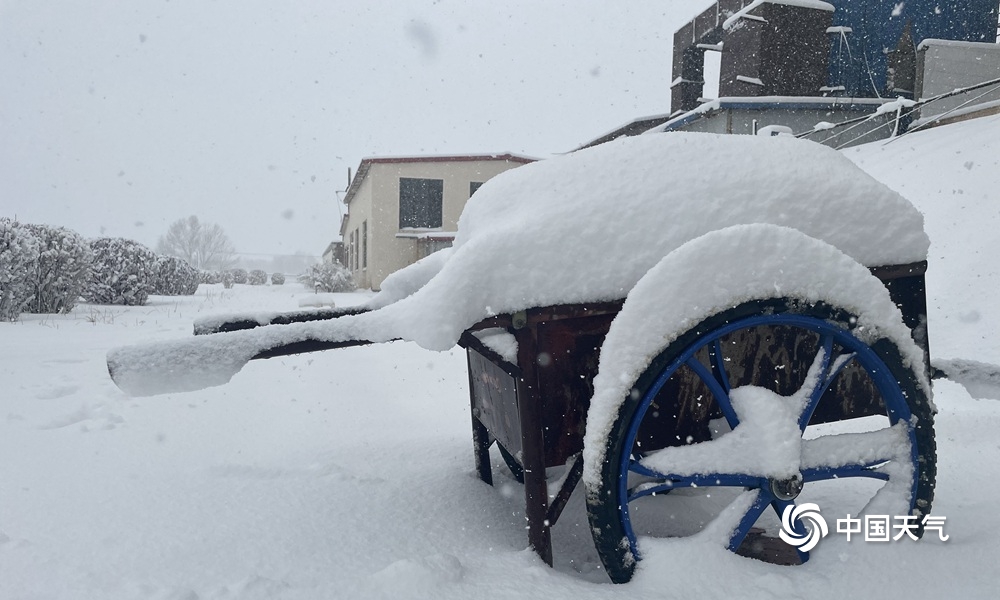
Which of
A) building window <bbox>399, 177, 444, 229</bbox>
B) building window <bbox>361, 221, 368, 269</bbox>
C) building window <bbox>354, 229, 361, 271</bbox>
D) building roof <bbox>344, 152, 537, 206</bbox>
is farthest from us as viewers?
building window <bbox>354, 229, 361, 271</bbox>

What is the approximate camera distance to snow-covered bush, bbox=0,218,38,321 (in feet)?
23.2

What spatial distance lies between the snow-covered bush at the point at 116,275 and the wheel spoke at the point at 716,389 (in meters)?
11.7

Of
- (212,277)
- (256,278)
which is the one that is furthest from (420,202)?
(256,278)

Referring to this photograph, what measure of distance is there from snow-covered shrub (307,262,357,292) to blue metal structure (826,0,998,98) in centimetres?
1504

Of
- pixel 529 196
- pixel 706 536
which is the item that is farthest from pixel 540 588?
pixel 529 196

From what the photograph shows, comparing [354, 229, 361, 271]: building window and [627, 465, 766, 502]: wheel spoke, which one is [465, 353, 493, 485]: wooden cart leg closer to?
[627, 465, 766, 502]: wheel spoke

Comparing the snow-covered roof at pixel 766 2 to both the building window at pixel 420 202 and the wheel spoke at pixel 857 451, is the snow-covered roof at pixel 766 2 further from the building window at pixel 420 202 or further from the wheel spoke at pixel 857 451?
the wheel spoke at pixel 857 451

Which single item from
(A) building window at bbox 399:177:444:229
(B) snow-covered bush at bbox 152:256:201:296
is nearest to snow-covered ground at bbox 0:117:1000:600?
(B) snow-covered bush at bbox 152:256:201:296

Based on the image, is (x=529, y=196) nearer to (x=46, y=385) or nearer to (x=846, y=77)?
(x=46, y=385)

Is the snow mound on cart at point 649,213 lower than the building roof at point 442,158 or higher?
lower

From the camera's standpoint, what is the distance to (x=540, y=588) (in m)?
1.48

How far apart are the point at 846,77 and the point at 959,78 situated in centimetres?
237

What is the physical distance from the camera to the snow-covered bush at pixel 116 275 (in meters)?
10.6

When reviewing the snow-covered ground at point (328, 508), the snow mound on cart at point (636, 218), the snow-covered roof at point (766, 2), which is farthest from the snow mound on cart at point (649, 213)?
the snow-covered roof at point (766, 2)
